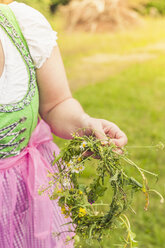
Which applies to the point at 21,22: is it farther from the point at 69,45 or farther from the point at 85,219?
the point at 69,45

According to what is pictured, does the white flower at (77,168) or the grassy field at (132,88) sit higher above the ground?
the white flower at (77,168)

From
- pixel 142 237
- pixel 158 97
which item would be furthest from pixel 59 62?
pixel 158 97

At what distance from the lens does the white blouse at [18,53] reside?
1092 mm

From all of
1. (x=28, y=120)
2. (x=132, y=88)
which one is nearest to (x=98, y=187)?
(x=28, y=120)

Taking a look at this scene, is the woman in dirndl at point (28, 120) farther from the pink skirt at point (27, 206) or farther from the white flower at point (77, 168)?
the white flower at point (77, 168)

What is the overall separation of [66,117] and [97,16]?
8.44 m

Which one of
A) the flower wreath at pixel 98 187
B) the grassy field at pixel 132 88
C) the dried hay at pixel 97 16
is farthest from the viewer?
the dried hay at pixel 97 16

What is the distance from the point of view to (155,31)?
8578 mm

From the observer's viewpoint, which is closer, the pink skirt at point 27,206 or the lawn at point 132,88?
the pink skirt at point 27,206

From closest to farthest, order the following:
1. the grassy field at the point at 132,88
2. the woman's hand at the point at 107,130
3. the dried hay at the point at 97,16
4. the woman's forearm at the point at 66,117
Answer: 1. the woman's hand at the point at 107,130
2. the woman's forearm at the point at 66,117
3. the grassy field at the point at 132,88
4. the dried hay at the point at 97,16

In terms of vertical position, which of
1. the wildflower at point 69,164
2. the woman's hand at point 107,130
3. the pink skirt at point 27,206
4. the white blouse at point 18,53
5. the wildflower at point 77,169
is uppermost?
the white blouse at point 18,53

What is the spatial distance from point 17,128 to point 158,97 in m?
3.79

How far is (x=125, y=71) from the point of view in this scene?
5.80m

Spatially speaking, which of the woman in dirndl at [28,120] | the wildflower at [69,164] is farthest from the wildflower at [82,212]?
the woman in dirndl at [28,120]
